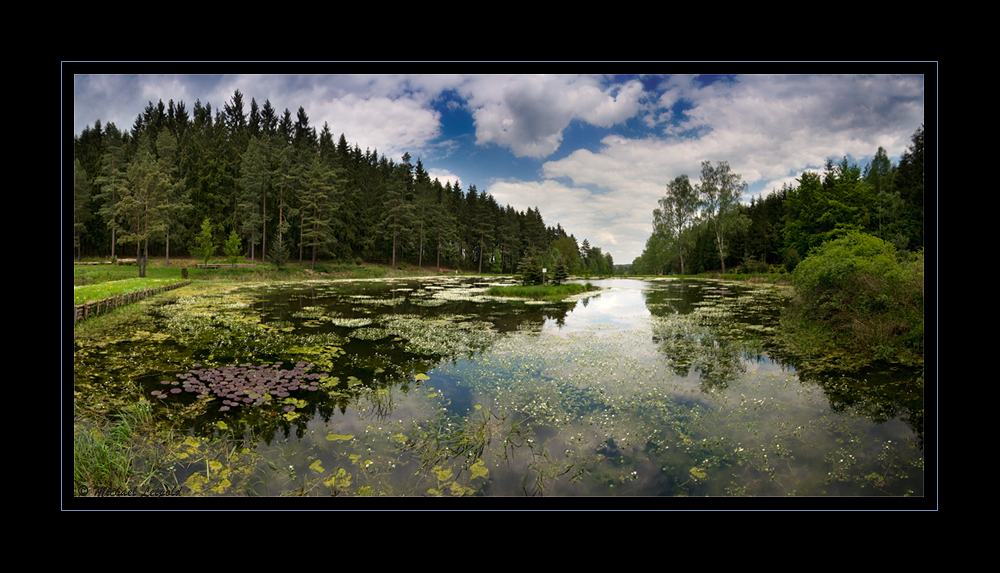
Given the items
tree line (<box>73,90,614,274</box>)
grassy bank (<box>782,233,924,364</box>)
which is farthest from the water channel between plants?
tree line (<box>73,90,614,274</box>)

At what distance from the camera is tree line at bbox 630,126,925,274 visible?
29.8 m

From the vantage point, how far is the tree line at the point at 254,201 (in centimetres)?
3950

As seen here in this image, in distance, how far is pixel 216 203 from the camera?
5006 centimetres

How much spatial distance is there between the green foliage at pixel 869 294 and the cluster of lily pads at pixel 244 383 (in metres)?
14.9

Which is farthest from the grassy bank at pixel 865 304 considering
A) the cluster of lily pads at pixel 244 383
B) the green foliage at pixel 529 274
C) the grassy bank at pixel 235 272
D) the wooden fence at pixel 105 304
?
the grassy bank at pixel 235 272

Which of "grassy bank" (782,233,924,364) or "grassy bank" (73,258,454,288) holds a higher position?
"grassy bank" (73,258,454,288)

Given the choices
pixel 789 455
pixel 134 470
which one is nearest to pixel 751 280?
pixel 789 455

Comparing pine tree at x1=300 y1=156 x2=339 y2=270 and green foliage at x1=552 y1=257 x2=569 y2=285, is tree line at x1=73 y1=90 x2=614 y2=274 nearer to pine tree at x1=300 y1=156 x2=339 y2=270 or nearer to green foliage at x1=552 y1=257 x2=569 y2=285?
pine tree at x1=300 y1=156 x2=339 y2=270

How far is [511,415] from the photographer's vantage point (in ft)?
21.5

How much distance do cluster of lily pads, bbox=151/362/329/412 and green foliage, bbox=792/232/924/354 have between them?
14.9 meters

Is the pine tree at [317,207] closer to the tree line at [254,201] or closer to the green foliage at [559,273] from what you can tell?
the tree line at [254,201]

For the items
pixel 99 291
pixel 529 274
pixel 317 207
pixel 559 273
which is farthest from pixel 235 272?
pixel 559 273
